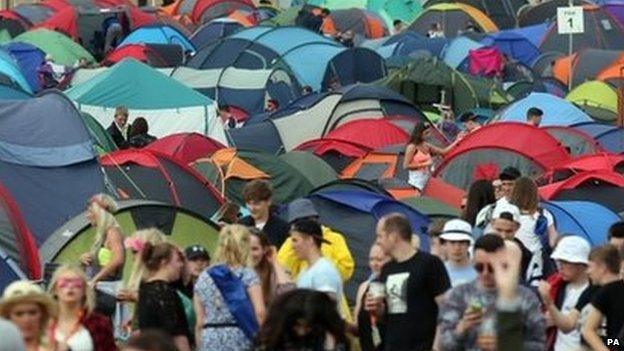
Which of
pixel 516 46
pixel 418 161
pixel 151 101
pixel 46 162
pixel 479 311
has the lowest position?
pixel 516 46

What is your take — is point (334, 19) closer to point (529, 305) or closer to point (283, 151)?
point (283, 151)

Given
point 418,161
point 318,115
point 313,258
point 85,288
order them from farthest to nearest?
point 318,115 < point 418,161 < point 313,258 < point 85,288

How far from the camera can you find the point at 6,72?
116 ft

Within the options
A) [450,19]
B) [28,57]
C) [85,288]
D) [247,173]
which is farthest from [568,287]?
[450,19]

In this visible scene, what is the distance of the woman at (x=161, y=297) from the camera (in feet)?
40.8

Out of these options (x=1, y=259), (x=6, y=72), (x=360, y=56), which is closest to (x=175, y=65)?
(x=360, y=56)

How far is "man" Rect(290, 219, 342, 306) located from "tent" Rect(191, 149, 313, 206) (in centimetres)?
1015

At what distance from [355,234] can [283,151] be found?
33.7ft

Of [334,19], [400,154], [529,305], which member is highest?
[529,305]

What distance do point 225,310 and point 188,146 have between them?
13840 mm

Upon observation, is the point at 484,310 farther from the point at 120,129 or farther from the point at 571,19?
the point at 571,19

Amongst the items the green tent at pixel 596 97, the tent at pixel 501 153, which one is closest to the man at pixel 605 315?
the tent at pixel 501 153

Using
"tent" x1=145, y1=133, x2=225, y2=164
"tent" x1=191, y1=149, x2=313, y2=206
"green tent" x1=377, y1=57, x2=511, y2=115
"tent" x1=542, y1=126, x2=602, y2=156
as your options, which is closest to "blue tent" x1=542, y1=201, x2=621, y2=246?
"tent" x1=191, y1=149, x2=313, y2=206

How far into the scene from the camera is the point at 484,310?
430 inches
